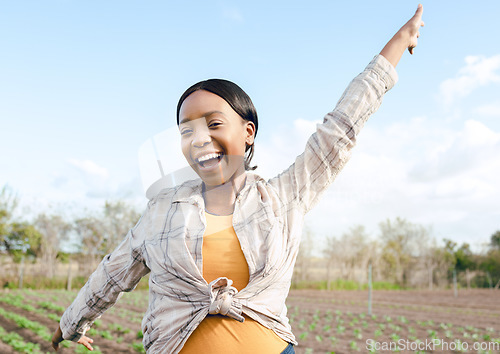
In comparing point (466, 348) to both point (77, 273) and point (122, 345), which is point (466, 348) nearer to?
point (122, 345)

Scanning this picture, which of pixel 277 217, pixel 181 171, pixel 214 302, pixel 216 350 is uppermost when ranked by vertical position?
pixel 181 171

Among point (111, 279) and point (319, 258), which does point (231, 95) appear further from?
point (319, 258)

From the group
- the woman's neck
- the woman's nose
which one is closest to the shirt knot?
the woman's neck

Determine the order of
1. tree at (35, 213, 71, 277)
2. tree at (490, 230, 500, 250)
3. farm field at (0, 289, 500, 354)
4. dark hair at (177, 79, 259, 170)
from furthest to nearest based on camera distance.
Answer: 1. tree at (490, 230, 500, 250)
2. tree at (35, 213, 71, 277)
3. farm field at (0, 289, 500, 354)
4. dark hair at (177, 79, 259, 170)

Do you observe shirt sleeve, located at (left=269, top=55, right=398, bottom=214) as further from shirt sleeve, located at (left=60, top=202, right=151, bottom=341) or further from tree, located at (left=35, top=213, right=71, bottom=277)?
tree, located at (left=35, top=213, right=71, bottom=277)

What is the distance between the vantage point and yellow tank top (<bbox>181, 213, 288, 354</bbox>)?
1.10 m

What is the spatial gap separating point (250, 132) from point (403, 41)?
53 cm

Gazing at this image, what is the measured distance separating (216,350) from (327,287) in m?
19.8

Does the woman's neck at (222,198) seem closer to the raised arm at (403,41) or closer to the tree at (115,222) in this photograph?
the raised arm at (403,41)

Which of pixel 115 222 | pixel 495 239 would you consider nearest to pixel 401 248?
pixel 495 239

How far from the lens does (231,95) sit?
3.95 feet

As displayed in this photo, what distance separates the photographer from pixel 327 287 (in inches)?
787

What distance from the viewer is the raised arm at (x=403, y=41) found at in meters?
1.30

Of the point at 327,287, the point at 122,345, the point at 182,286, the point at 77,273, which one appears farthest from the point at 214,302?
the point at 327,287
